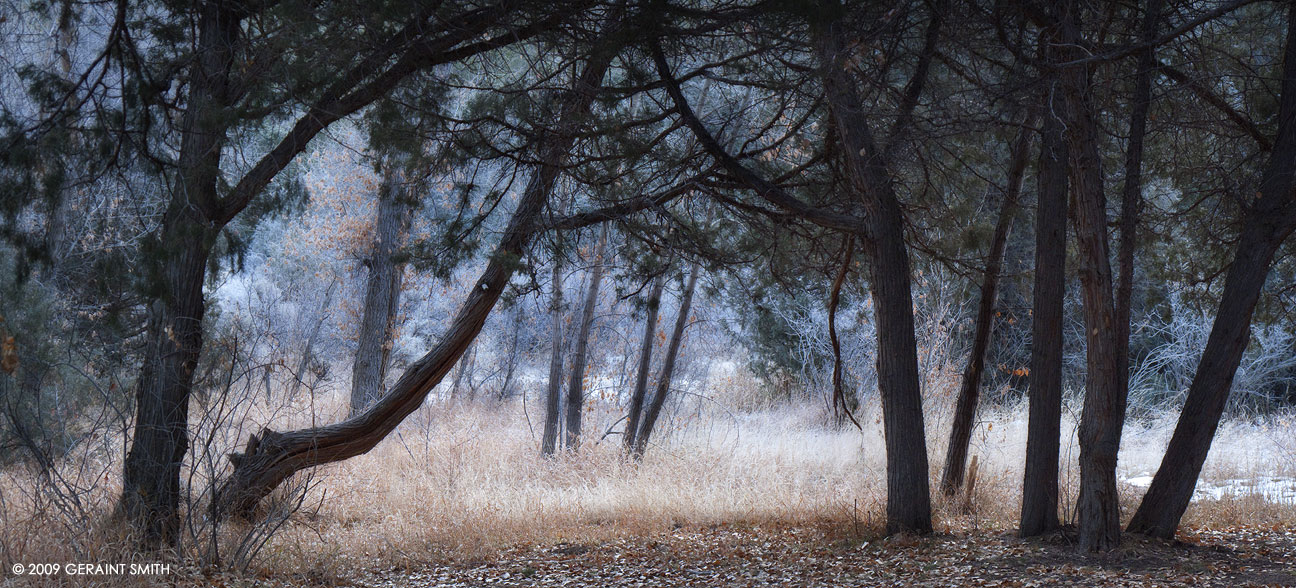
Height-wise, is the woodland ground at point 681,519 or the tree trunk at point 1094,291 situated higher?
the tree trunk at point 1094,291

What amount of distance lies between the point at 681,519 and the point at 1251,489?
592 cm

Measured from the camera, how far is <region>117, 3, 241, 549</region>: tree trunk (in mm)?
6383

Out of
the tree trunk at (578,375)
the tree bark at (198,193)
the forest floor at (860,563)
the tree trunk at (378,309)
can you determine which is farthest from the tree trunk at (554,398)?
the tree bark at (198,193)

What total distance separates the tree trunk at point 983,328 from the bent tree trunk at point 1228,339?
5.79 ft

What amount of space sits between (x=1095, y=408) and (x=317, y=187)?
14796 mm

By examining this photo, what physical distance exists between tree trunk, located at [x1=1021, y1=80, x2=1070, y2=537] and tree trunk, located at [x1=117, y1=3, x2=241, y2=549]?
5.97 metres

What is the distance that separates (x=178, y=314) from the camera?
22.6 ft

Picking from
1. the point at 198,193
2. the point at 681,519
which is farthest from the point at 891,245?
the point at 198,193

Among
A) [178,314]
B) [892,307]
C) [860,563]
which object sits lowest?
[860,563]

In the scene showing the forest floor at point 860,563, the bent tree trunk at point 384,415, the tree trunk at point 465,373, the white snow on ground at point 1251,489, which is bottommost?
the forest floor at point 860,563

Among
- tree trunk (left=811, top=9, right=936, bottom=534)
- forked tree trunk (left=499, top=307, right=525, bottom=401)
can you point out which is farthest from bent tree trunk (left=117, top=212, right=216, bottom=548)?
forked tree trunk (left=499, top=307, right=525, bottom=401)

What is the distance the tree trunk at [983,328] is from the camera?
26.2 ft

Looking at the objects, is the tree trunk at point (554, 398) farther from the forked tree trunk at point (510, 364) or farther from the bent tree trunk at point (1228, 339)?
the bent tree trunk at point (1228, 339)

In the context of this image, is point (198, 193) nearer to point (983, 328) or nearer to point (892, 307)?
point (892, 307)
